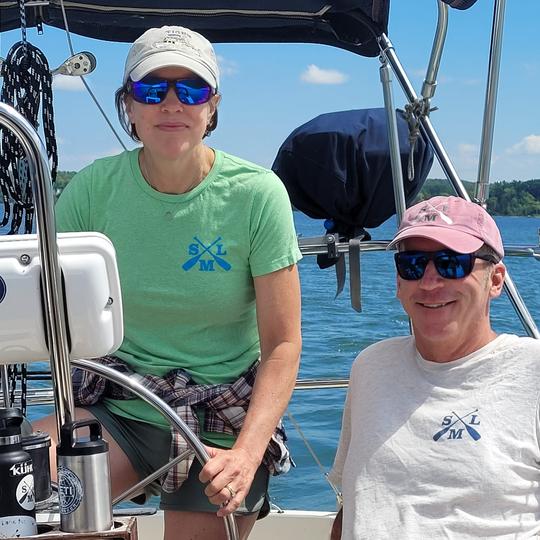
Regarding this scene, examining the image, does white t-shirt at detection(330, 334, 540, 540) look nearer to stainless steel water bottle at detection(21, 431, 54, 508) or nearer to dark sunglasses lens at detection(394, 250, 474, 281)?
dark sunglasses lens at detection(394, 250, 474, 281)

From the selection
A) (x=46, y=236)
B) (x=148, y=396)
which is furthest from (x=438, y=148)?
(x=46, y=236)

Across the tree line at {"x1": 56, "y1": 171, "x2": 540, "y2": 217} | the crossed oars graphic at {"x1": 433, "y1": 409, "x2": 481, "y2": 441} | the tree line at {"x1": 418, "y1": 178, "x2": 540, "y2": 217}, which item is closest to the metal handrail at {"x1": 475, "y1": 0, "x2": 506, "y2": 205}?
the tree line at {"x1": 56, "y1": 171, "x2": 540, "y2": 217}

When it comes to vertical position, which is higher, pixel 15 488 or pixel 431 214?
pixel 431 214

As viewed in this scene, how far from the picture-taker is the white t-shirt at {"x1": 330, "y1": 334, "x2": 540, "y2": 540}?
175 centimetres

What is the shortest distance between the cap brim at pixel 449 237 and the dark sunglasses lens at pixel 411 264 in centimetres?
3

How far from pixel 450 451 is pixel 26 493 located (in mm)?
738

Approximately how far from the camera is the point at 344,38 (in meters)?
3.32

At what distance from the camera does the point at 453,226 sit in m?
1.90

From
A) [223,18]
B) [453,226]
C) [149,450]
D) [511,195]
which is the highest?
[223,18]

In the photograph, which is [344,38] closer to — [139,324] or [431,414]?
[139,324]

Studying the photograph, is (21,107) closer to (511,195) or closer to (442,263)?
(442,263)

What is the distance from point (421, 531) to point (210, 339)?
710mm

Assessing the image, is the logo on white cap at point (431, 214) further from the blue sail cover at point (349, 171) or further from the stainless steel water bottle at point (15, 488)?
the blue sail cover at point (349, 171)

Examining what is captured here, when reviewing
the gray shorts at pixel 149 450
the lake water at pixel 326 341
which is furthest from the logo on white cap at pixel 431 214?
the lake water at pixel 326 341
